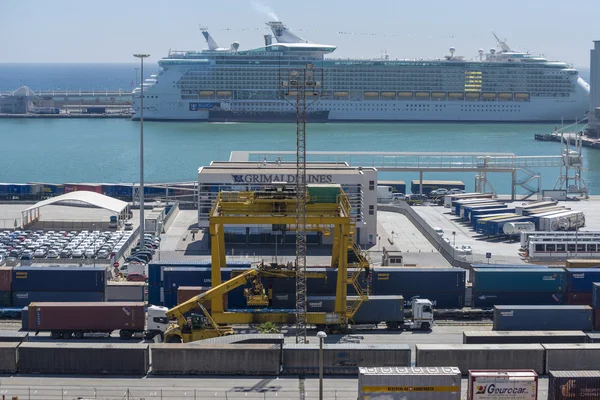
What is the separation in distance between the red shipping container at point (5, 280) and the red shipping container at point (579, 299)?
10972mm

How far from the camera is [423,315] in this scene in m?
19.6

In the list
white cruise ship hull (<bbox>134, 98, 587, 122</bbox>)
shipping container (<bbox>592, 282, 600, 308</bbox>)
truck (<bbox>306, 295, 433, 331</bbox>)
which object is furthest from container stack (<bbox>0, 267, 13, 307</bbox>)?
white cruise ship hull (<bbox>134, 98, 587, 122</bbox>)

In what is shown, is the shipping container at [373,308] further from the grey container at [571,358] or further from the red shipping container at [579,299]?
the red shipping container at [579,299]

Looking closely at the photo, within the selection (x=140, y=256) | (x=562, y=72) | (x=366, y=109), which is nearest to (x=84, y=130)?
(x=366, y=109)

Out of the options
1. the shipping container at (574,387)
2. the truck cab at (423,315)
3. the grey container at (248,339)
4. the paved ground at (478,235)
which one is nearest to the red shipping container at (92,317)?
the grey container at (248,339)

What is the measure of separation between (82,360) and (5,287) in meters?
4.85

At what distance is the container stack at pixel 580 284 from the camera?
20.7 m

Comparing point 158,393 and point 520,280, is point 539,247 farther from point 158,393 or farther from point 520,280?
point 158,393

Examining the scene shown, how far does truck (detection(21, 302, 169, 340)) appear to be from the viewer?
60.9ft

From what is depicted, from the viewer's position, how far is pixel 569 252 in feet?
86.0

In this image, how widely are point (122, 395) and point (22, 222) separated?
52.9ft

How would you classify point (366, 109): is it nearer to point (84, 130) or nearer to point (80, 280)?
point (84, 130)

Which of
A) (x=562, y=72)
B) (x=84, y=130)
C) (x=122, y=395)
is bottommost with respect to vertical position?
(x=122, y=395)

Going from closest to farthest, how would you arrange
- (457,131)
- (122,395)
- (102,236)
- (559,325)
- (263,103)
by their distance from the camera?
(122,395), (559,325), (102,236), (457,131), (263,103)
